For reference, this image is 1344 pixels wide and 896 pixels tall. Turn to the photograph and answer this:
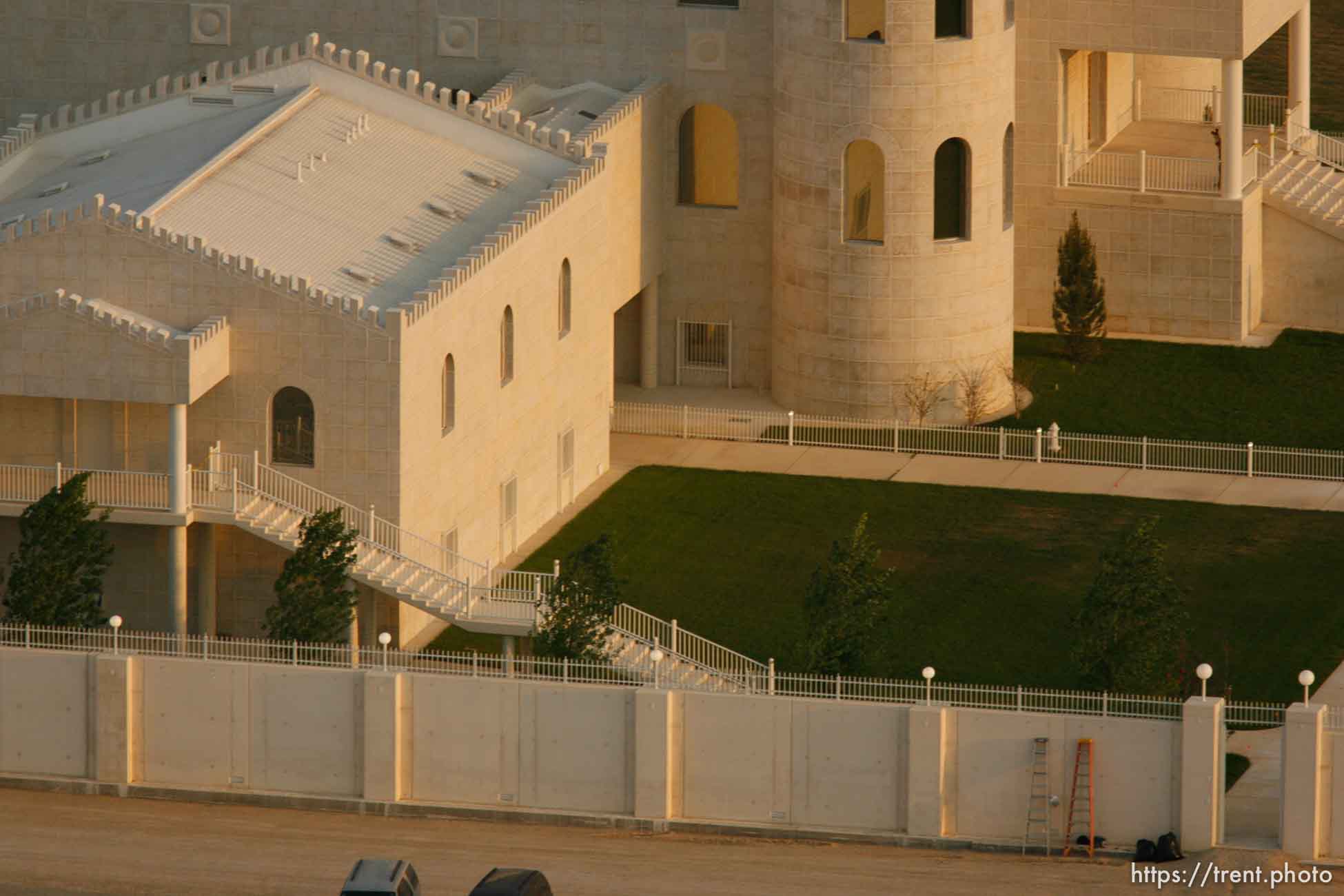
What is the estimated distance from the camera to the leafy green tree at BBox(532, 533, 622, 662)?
246 ft

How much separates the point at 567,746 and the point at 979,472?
2329 centimetres

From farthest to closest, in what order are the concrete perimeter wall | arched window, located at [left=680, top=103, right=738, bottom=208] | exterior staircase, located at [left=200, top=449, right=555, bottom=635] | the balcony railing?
the balcony railing < arched window, located at [left=680, top=103, right=738, bottom=208] < exterior staircase, located at [left=200, top=449, right=555, bottom=635] < the concrete perimeter wall

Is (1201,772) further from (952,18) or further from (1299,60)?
(1299,60)

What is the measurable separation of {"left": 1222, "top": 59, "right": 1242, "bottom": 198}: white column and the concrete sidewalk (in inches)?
428

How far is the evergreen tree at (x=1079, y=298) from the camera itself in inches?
3952

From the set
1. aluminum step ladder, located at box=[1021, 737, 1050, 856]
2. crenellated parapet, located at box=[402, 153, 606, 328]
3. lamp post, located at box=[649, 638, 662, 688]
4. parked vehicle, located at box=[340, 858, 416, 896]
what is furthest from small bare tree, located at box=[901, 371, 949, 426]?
parked vehicle, located at box=[340, 858, 416, 896]

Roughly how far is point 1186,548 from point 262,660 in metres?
23.4

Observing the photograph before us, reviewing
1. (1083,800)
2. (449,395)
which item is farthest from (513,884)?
(449,395)

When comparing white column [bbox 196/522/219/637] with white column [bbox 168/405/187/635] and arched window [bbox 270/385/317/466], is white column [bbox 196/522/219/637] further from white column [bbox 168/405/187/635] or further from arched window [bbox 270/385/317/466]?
arched window [bbox 270/385/317/466]

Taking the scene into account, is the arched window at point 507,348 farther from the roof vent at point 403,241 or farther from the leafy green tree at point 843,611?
the leafy green tree at point 843,611

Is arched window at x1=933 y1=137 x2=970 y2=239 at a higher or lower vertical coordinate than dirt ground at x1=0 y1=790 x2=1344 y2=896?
higher

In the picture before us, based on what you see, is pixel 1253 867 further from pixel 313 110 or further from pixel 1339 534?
pixel 313 110

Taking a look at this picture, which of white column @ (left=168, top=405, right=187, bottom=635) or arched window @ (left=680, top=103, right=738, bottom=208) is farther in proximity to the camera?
arched window @ (left=680, top=103, right=738, bottom=208)

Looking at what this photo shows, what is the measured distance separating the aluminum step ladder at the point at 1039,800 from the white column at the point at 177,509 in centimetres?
1890
